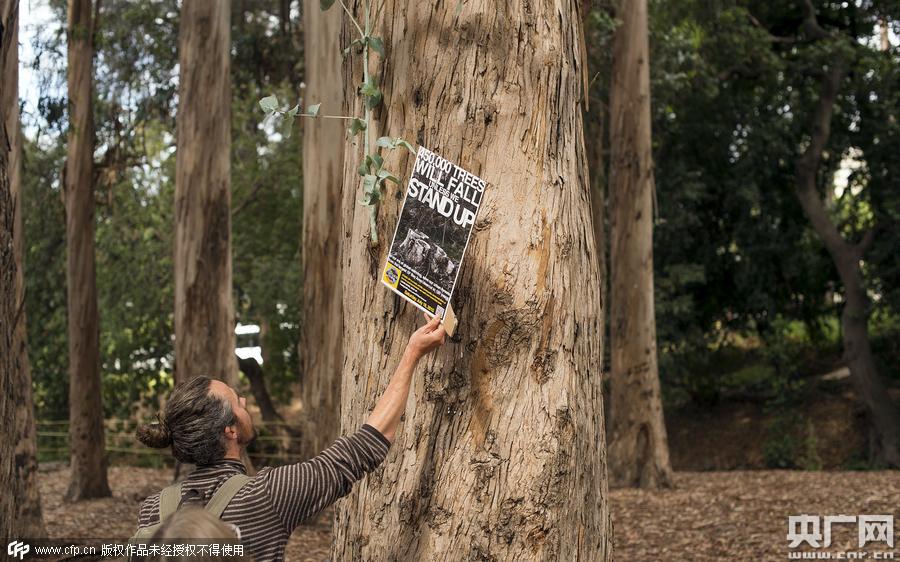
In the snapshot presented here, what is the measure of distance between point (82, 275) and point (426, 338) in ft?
38.9

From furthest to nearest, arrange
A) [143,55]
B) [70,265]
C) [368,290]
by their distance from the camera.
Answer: [143,55], [70,265], [368,290]

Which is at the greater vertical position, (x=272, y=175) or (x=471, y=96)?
(x=272, y=175)

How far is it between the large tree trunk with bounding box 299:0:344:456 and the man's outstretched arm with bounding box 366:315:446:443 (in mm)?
7071

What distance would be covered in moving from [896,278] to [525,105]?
662 inches

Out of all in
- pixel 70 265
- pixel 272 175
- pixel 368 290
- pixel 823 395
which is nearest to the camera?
pixel 368 290

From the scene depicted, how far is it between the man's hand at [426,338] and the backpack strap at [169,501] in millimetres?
729

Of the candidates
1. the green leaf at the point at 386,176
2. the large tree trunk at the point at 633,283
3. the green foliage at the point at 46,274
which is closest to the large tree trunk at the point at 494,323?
the green leaf at the point at 386,176

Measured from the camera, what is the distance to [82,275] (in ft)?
44.9

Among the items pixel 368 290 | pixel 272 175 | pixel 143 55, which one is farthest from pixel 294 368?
pixel 368 290

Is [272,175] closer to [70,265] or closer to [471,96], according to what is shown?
[70,265]

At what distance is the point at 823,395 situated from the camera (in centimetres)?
A: 2058

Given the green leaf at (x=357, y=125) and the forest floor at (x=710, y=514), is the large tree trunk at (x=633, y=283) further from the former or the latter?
the green leaf at (x=357, y=125)

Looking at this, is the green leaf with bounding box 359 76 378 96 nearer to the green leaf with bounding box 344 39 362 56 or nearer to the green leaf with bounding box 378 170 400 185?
the green leaf with bounding box 344 39 362 56

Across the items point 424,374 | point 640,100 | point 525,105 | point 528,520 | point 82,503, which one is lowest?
point 82,503
